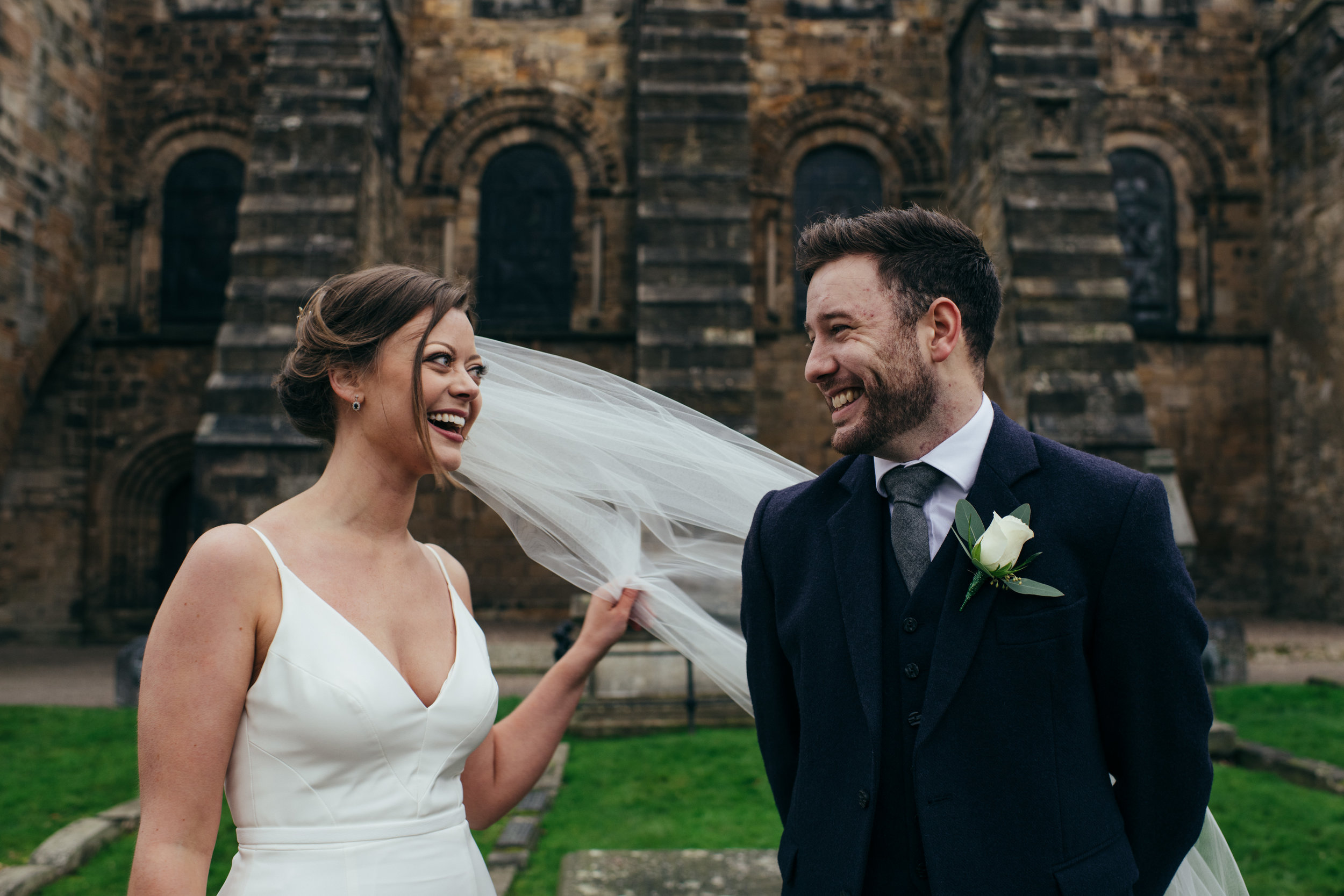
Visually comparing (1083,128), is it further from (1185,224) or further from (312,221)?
(312,221)

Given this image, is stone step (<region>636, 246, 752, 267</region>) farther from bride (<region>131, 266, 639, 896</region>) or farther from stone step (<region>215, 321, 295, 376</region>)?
bride (<region>131, 266, 639, 896</region>)

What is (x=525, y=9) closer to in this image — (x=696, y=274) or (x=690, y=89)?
(x=690, y=89)

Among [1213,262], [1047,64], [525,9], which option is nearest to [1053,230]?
[1047,64]

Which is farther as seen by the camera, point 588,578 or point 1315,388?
point 1315,388

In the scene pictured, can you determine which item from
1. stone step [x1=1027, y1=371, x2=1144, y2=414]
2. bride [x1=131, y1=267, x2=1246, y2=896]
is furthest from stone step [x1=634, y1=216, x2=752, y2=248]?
bride [x1=131, y1=267, x2=1246, y2=896]

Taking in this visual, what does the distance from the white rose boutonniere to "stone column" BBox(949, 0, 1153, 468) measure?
765 cm

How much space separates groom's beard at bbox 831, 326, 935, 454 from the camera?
1556 mm

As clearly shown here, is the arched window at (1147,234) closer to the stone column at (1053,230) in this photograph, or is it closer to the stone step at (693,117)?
the stone column at (1053,230)

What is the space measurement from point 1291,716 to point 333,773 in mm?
7438

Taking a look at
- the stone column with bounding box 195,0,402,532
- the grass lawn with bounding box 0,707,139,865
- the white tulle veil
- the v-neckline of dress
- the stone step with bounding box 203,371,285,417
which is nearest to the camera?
the v-neckline of dress

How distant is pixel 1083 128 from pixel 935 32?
11.3 ft

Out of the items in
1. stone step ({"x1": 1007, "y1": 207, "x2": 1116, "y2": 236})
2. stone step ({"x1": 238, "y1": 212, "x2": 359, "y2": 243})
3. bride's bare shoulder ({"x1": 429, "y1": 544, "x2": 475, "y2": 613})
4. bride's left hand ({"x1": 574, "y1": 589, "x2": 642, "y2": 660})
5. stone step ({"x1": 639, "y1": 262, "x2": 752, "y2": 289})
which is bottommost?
bride's left hand ({"x1": 574, "y1": 589, "x2": 642, "y2": 660})

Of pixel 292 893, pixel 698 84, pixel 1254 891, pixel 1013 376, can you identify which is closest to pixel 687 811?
pixel 1254 891

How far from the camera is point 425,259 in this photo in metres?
11.8
